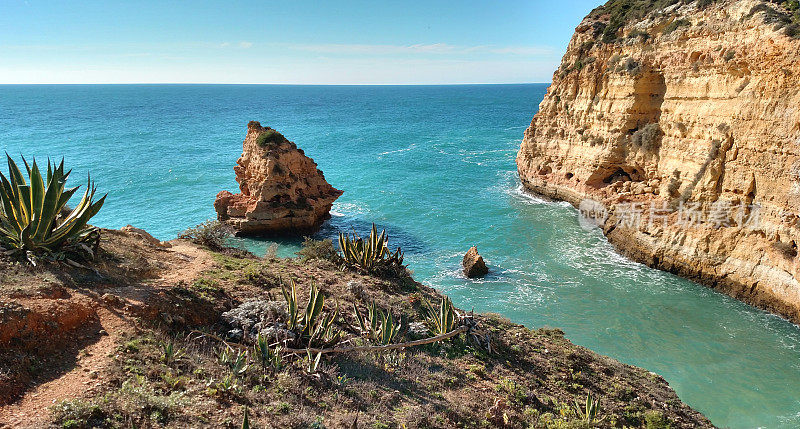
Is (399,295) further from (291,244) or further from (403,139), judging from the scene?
(403,139)

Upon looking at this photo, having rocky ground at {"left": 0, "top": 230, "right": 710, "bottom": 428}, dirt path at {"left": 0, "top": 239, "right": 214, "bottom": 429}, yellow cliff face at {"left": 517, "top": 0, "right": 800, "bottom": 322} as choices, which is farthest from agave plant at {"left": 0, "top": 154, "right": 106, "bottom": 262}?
yellow cliff face at {"left": 517, "top": 0, "right": 800, "bottom": 322}

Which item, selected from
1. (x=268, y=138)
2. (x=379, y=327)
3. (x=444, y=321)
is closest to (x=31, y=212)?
(x=379, y=327)

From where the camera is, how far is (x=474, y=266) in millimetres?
19688

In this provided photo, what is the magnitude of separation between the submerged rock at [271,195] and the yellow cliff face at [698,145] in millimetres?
16779

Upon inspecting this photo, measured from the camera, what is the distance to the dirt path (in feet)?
15.3

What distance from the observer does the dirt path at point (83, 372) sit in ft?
15.3

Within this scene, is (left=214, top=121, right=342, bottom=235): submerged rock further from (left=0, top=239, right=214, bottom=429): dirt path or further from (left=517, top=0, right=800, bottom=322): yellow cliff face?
(left=0, top=239, right=214, bottom=429): dirt path

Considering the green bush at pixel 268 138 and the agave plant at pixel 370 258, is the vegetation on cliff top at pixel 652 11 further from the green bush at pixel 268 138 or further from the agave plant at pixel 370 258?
the green bush at pixel 268 138

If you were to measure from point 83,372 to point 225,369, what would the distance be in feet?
5.40

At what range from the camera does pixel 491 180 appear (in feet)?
121

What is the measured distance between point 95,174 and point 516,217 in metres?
34.6

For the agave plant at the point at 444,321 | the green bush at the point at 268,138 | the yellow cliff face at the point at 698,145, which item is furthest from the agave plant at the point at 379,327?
the green bush at the point at 268,138

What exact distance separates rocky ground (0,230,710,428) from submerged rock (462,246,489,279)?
8762 mm

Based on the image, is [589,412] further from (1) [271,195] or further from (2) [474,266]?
(1) [271,195]
